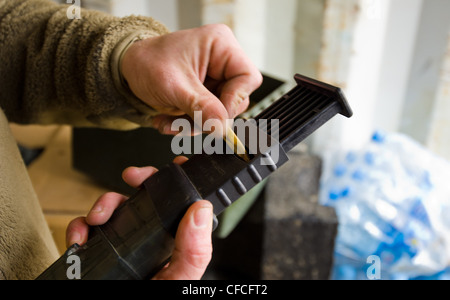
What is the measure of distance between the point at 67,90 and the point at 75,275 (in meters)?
0.27

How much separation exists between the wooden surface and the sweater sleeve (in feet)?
0.78

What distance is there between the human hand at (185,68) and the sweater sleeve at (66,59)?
0.02 m

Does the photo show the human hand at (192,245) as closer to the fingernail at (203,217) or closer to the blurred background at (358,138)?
the fingernail at (203,217)

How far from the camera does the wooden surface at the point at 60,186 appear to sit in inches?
27.6

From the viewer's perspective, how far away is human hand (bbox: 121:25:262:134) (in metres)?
0.43

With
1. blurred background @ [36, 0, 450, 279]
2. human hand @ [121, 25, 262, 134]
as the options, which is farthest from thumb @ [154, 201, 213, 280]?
blurred background @ [36, 0, 450, 279]

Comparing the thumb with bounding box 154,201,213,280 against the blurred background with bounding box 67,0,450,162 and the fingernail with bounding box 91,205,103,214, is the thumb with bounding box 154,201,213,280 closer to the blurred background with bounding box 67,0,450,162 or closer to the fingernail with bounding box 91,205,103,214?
the fingernail with bounding box 91,205,103,214

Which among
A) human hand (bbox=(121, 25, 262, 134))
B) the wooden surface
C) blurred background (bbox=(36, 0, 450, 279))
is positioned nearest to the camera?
human hand (bbox=(121, 25, 262, 134))

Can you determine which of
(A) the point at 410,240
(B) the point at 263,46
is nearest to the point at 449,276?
(A) the point at 410,240

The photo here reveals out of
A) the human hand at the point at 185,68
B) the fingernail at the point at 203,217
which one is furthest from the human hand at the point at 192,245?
the human hand at the point at 185,68

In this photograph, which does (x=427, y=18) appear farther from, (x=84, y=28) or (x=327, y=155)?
(x=84, y=28)

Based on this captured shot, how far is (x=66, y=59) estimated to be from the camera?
479 millimetres

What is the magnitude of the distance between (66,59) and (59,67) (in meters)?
0.01

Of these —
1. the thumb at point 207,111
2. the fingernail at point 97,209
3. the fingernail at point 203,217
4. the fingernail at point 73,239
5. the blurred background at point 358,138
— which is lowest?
the blurred background at point 358,138
